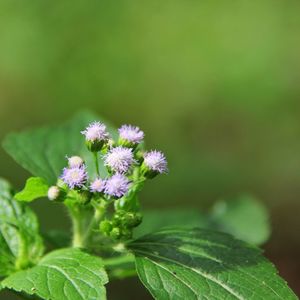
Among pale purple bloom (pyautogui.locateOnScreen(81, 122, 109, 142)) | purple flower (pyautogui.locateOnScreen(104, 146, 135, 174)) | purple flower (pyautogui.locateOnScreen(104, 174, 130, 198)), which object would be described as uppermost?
pale purple bloom (pyautogui.locateOnScreen(81, 122, 109, 142))

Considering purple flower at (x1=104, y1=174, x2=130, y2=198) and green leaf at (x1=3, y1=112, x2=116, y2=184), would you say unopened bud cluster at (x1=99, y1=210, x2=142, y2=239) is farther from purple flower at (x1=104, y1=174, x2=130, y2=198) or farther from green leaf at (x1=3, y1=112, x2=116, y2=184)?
green leaf at (x1=3, y1=112, x2=116, y2=184)

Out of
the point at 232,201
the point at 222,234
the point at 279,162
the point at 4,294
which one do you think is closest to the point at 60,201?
the point at 222,234

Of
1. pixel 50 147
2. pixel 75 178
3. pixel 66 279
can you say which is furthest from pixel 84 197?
pixel 50 147

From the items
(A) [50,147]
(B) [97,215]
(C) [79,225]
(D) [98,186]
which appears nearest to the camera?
(D) [98,186]

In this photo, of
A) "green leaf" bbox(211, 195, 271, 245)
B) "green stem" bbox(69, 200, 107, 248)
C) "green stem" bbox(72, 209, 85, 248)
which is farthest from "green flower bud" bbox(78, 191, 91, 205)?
"green leaf" bbox(211, 195, 271, 245)

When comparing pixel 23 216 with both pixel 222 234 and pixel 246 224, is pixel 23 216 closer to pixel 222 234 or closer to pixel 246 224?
pixel 222 234

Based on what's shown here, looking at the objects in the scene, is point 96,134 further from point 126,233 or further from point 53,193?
point 126,233
